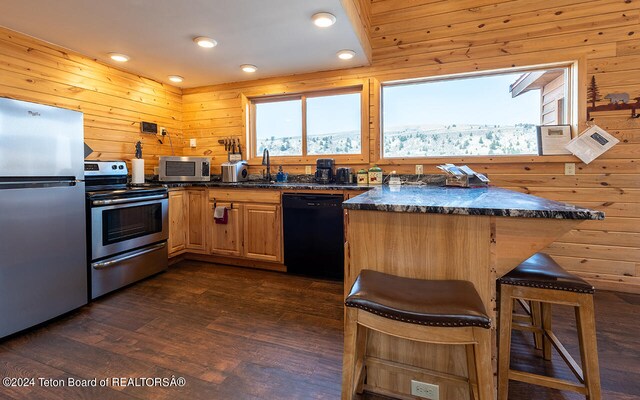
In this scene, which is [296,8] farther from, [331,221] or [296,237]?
[296,237]

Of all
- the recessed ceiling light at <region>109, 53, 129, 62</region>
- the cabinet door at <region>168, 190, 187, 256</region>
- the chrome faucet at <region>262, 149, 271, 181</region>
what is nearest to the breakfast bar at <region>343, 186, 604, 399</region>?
the chrome faucet at <region>262, 149, 271, 181</region>

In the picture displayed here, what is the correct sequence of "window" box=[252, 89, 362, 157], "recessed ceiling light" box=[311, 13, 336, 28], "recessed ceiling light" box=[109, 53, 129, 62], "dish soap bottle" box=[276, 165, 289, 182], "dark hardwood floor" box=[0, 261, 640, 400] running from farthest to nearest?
"dish soap bottle" box=[276, 165, 289, 182], "window" box=[252, 89, 362, 157], "recessed ceiling light" box=[109, 53, 129, 62], "recessed ceiling light" box=[311, 13, 336, 28], "dark hardwood floor" box=[0, 261, 640, 400]

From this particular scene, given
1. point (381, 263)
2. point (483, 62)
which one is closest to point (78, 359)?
point (381, 263)

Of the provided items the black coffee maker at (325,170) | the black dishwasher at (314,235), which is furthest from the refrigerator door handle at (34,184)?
the black coffee maker at (325,170)

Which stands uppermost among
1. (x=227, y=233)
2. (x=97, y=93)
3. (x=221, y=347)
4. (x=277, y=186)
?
(x=97, y=93)

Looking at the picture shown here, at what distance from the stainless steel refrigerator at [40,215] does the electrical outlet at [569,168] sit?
398 centimetres

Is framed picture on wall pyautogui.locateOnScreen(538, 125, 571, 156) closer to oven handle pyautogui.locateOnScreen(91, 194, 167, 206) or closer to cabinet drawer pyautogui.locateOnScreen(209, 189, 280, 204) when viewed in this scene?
cabinet drawer pyautogui.locateOnScreen(209, 189, 280, 204)

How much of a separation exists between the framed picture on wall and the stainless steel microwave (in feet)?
11.5

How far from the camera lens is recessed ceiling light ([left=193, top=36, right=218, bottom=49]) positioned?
2.59m

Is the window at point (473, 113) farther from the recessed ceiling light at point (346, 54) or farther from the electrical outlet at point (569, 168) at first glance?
the recessed ceiling light at point (346, 54)

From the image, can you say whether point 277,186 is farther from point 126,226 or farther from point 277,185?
point 126,226

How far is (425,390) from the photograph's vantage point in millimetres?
1281

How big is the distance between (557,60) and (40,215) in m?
4.21

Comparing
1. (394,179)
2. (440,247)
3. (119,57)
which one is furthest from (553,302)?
(119,57)
